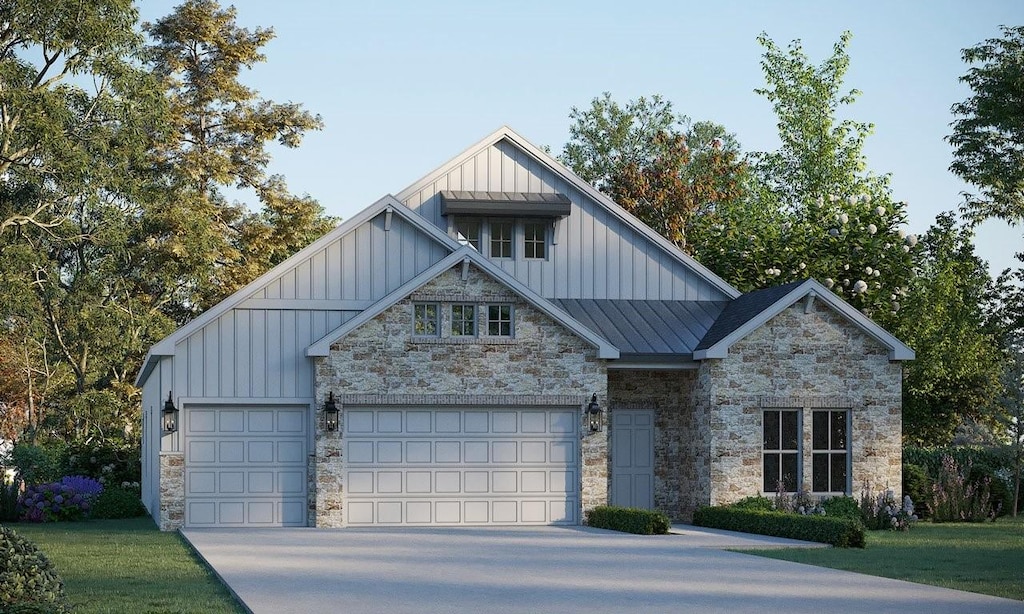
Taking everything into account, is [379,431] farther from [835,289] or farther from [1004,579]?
[835,289]

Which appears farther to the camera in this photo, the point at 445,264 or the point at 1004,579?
the point at 445,264

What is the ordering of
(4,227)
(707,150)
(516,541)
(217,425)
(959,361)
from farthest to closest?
(707,150) → (959,361) → (4,227) → (217,425) → (516,541)

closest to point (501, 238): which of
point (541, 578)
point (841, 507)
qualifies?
point (841, 507)

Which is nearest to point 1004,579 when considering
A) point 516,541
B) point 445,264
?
point 516,541

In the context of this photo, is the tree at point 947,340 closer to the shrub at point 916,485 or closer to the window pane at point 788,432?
the shrub at point 916,485

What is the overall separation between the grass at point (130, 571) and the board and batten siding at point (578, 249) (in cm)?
907

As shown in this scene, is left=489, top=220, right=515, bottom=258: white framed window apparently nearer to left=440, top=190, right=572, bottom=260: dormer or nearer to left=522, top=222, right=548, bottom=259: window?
left=440, top=190, right=572, bottom=260: dormer

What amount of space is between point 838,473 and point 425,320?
8.25 m

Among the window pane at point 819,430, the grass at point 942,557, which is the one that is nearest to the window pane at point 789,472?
the window pane at point 819,430

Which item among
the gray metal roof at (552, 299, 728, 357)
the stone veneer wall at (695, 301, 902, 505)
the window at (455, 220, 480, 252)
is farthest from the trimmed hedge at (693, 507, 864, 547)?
the window at (455, 220, 480, 252)

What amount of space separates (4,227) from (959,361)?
86.7ft

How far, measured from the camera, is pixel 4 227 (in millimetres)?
34750

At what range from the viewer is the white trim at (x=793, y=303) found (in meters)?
25.1

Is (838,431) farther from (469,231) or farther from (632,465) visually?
(469,231)
